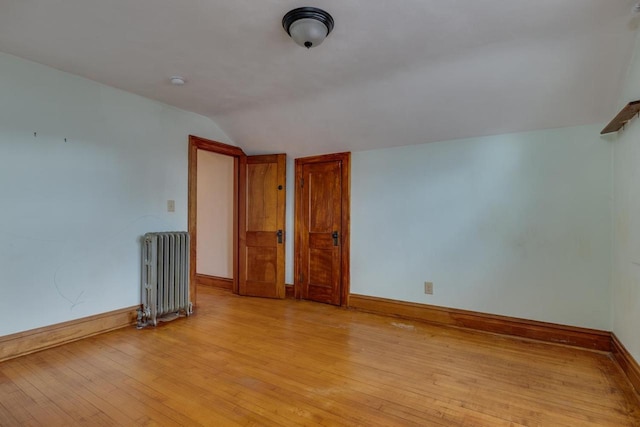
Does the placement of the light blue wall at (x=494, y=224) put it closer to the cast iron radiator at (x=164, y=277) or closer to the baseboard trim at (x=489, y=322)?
the baseboard trim at (x=489, y=322)

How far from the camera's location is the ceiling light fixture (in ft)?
6.19

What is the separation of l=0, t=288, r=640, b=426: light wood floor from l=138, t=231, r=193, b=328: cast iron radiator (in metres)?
0.25

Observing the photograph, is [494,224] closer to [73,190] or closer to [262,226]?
[262,226]

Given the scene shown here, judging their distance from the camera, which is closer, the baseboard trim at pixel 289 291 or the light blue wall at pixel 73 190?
the light blue wall at pixel 73 190

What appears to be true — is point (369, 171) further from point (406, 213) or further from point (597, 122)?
point (597, 122)

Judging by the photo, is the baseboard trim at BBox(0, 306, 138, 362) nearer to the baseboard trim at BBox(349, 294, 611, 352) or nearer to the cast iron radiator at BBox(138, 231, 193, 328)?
the cast iron radiator at BBox(138, 231, 193, 328)

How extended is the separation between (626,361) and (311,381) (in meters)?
2.29

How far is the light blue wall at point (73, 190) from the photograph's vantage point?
250cm

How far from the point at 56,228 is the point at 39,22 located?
158 cm

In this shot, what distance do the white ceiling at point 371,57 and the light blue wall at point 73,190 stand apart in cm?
22

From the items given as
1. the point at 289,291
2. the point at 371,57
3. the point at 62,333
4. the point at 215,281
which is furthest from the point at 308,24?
the point at 215,281

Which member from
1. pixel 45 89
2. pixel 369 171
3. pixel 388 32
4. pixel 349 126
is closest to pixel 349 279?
pixel 369 171

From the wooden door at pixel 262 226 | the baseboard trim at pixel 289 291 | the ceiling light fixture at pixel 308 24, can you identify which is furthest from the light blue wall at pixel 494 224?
the ceiling light fixture at pixel 308 24

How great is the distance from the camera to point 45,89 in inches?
106
